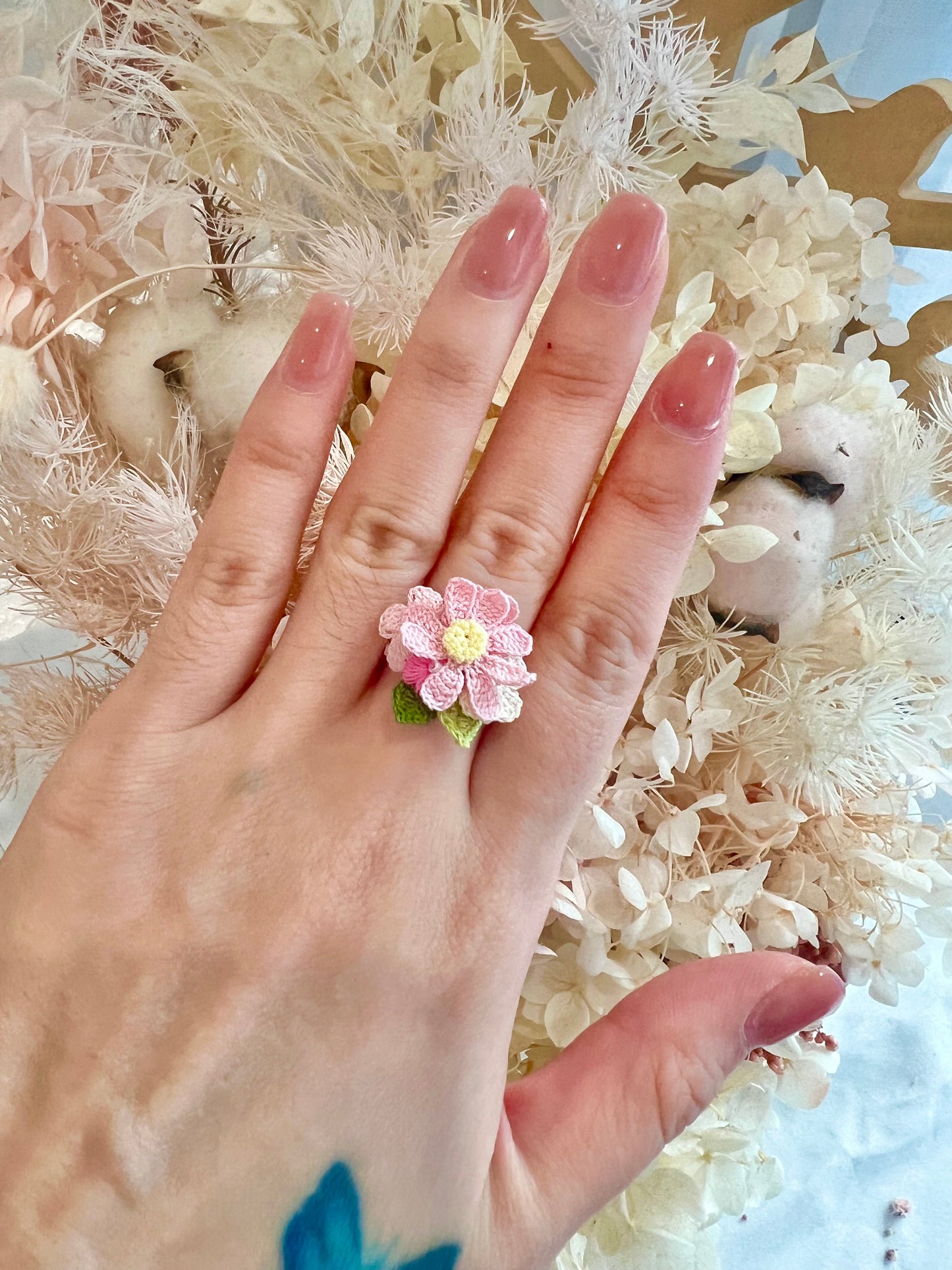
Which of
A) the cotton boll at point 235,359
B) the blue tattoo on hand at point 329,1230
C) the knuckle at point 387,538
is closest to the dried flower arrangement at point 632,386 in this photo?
the cotton boll at point 235,359

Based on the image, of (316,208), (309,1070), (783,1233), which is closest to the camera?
(309,1070)

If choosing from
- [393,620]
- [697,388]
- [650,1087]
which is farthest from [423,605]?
[650,1087]

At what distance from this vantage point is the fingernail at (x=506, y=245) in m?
0.66

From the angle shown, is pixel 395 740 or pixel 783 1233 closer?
pixel 395 740

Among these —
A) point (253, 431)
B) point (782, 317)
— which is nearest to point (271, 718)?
point (253, 431)

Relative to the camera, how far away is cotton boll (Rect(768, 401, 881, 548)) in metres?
0.72

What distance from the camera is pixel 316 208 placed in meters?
0.75

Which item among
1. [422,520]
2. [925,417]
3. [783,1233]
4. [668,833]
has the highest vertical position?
[925,417]

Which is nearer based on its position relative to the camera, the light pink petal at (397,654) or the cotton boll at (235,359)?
the light pink petal at (397,654)

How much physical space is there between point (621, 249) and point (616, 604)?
247 mm

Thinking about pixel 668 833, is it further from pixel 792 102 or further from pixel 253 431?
pixel 792 102

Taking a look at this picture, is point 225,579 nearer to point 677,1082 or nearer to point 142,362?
point 142,362

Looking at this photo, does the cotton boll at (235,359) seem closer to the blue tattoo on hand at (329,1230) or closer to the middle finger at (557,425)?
the middle finger at (557,425)

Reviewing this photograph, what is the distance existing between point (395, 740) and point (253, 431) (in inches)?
10.0
